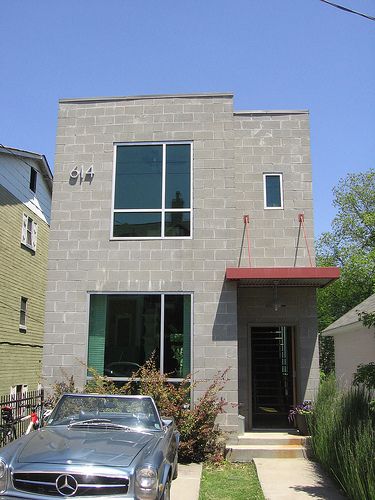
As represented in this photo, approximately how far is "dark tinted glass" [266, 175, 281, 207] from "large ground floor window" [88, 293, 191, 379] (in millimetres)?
3007

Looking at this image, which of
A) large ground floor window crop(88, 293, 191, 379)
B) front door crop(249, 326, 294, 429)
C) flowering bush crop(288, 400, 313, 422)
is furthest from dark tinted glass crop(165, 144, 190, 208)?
flowering bush crop(288, 400, 313, 422)

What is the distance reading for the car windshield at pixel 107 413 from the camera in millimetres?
5818

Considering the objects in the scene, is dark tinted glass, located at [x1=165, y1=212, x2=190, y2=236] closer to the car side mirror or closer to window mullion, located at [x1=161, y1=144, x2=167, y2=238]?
window mullion, located at [x1=161, y1=144, x2=167, y2=238]

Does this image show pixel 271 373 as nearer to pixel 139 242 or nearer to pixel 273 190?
pixel 273 190

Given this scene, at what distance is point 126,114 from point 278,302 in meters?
5.14

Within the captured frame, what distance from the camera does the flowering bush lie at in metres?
10.0

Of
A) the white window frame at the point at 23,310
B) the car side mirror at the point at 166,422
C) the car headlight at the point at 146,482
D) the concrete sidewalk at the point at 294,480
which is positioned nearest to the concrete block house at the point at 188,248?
the concrete sidewalk at the point at 294,480

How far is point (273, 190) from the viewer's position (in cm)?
1164

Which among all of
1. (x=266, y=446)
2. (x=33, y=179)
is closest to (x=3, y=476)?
(x=266, y=446)

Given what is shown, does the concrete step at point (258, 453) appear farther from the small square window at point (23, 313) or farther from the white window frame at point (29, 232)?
the white window frame at point (29, 232)

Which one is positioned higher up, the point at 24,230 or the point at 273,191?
the point at 24,230

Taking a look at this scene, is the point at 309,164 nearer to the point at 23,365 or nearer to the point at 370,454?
the point at 370,454

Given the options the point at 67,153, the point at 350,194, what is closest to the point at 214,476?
the point at 67,153

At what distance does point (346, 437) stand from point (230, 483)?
209 centimetres
